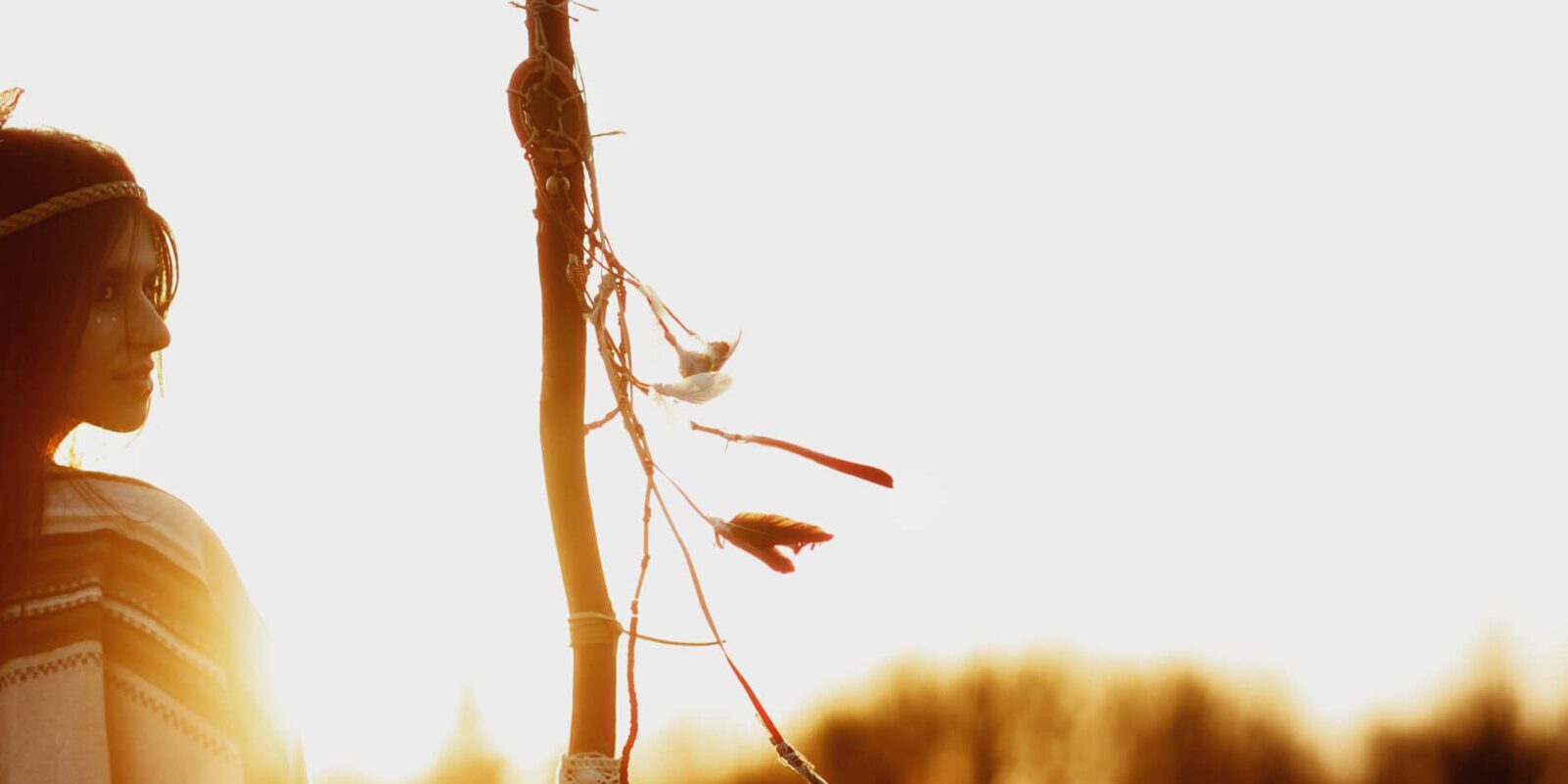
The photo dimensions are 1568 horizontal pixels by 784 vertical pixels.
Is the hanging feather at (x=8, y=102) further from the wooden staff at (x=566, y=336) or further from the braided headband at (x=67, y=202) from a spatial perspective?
the wooden staff at (x=566, y=336)

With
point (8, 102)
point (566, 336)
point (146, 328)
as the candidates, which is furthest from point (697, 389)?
point (8, 102)

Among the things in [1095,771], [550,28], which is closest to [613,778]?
[550,28]

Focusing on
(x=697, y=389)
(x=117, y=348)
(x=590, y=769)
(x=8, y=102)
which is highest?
(x=8, y=102)

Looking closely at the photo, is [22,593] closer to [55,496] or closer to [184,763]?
[55,496]

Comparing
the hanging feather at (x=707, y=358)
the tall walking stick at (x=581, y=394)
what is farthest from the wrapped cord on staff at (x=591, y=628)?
the hanging feather at (x=707, y=358)

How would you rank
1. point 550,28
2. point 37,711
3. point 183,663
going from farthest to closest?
point 183,663, point 37,711, point 550,28

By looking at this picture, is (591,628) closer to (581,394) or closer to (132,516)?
(581,394)
